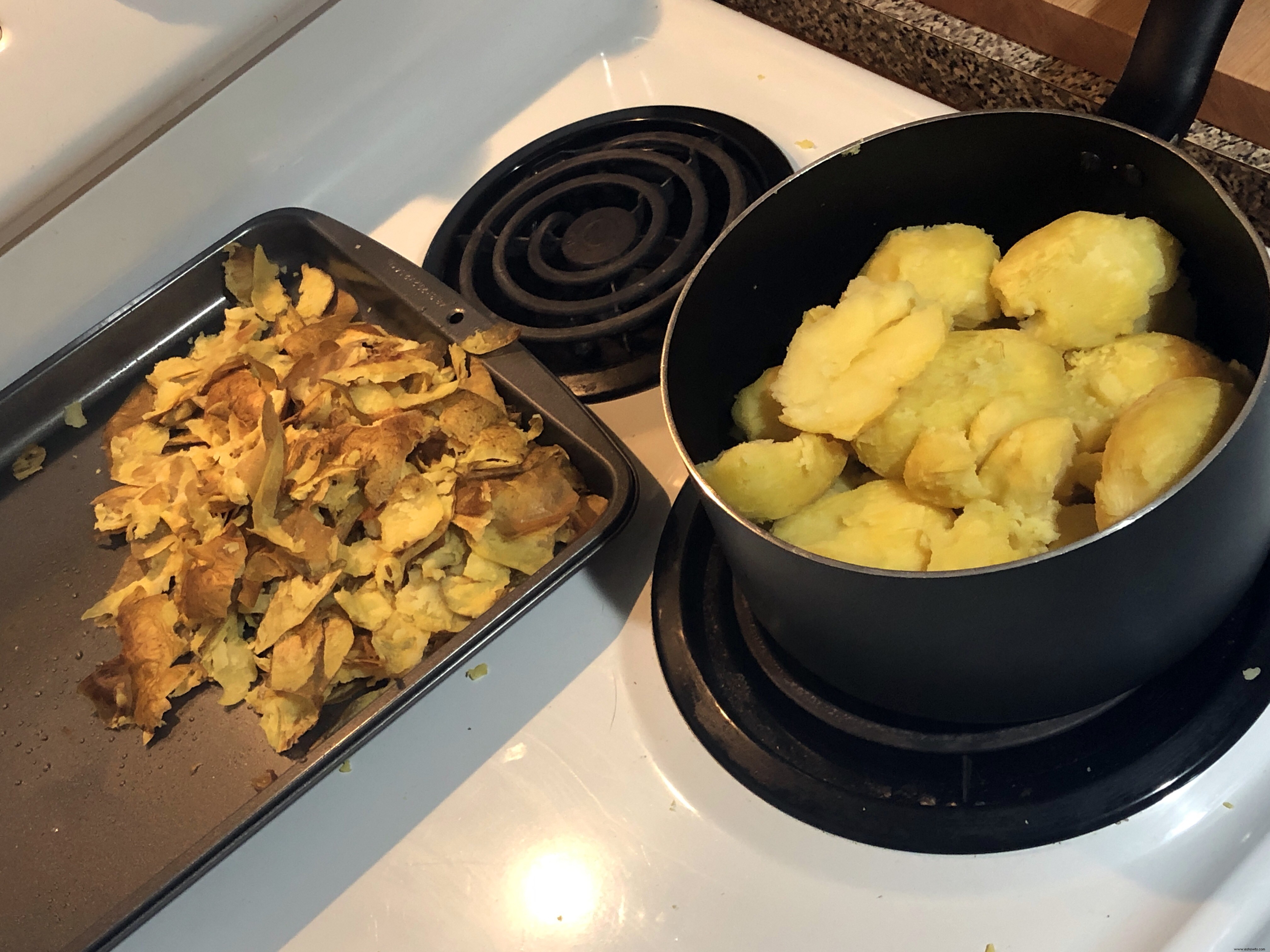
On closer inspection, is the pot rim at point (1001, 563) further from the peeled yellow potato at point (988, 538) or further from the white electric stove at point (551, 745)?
the white electric stove at point (551, 745)

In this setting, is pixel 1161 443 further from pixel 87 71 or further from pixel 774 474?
pixel 87 71

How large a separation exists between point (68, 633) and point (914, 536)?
0.56m

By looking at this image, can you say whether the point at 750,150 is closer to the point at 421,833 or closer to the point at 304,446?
the point at 304,446

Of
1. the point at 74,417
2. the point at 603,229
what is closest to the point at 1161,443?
the point at 603,229

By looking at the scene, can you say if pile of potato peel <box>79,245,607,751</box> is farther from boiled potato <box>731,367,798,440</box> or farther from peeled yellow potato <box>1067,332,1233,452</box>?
peeled yellow potato <box>1067,332,1233,452</box>

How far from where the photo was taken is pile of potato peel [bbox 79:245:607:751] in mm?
604

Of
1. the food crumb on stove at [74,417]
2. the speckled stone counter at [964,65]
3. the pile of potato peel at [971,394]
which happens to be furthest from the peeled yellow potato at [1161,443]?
the food crumb on stove at [74,417]

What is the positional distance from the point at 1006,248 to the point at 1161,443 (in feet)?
0.75

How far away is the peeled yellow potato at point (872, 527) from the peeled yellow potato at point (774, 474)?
1 cm

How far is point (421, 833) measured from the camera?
533 mm

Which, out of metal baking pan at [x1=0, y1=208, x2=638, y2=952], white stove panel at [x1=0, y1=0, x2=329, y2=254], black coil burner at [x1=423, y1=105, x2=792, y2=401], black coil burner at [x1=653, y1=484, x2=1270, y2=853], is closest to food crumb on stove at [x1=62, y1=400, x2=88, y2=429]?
metal baking pan at [x1=0, y1=208, x2=638, y2=952]

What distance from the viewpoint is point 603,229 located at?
0.73m

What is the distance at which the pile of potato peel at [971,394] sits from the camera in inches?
17.0

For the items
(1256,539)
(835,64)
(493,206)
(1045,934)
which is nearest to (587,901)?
(1045,934)
